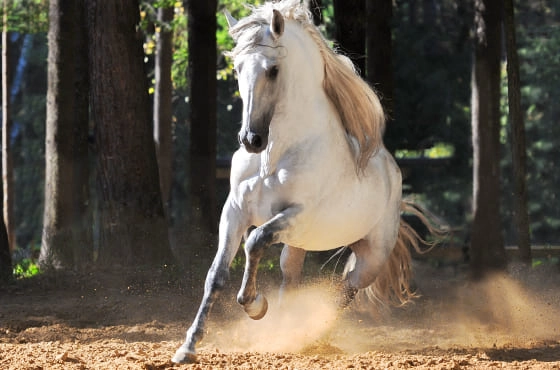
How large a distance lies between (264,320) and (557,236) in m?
18.4

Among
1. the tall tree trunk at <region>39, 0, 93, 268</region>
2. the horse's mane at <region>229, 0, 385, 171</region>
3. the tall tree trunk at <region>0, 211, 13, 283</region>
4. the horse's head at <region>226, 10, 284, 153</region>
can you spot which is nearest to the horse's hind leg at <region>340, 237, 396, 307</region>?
the horse's mane at <region>229, 0, 385, 171</region>

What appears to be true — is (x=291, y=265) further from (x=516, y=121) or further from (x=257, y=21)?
(x=516, y=121)

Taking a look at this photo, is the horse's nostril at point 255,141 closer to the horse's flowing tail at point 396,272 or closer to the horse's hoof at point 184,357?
the horse's hoof at point 184,357

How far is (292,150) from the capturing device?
6785 millimetres

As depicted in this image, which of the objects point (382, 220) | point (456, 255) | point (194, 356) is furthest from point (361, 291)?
point (456, 255)

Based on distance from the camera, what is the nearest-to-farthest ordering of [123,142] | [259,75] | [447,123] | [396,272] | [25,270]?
[259,75] → [396,272] → [123,142] → [25,270] → [447,123]

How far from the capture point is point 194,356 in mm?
6258

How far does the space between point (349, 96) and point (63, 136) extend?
20.4 ft

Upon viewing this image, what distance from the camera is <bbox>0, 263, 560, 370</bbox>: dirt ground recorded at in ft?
21.2

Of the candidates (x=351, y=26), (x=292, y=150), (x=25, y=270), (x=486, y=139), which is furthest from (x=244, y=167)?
(x=486, y=139)

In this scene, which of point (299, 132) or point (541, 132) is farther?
point (541, 132)

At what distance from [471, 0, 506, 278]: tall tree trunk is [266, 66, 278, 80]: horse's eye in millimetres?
6746

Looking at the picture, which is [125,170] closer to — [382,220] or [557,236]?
[382,220]

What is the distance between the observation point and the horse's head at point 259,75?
627 centimetres
